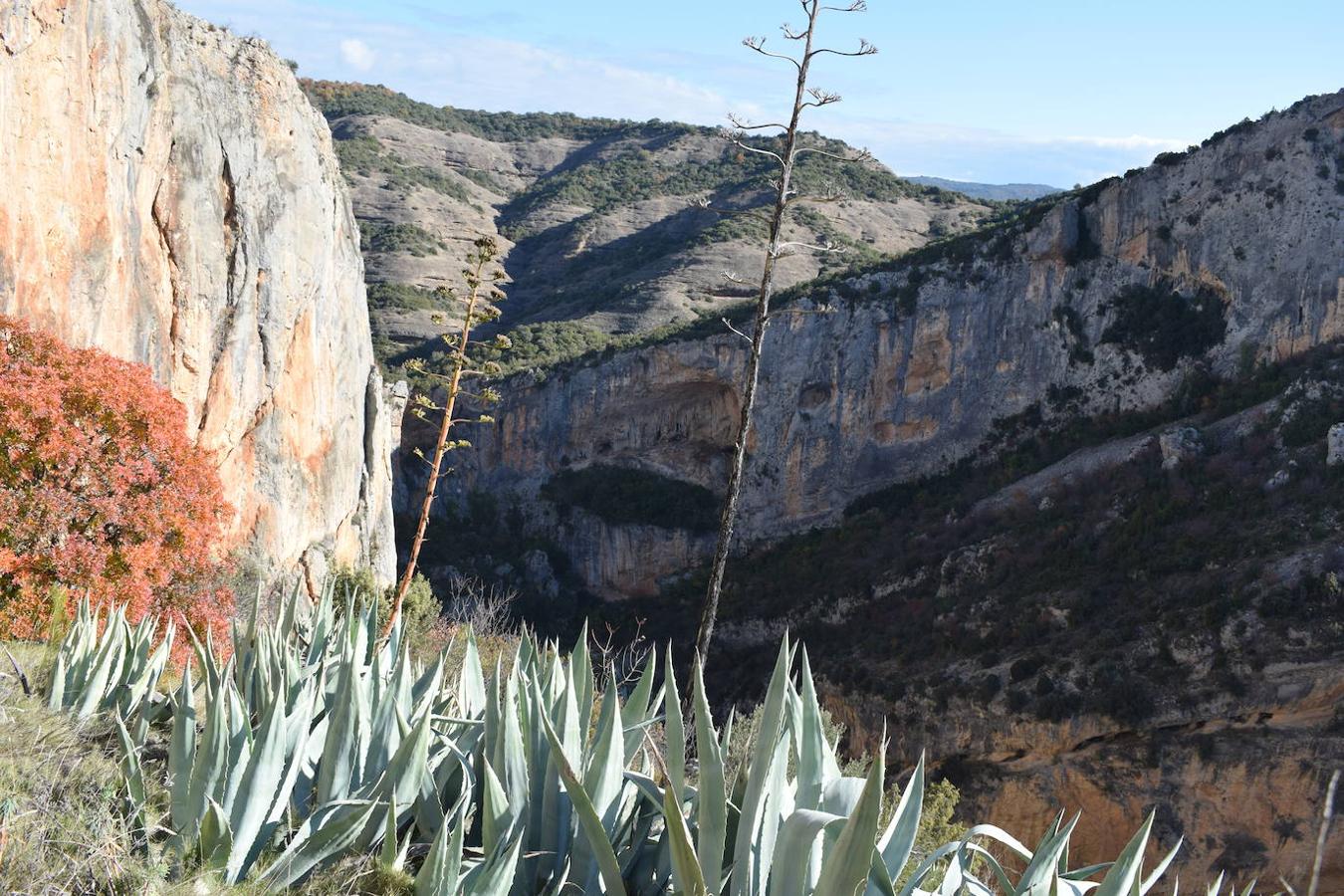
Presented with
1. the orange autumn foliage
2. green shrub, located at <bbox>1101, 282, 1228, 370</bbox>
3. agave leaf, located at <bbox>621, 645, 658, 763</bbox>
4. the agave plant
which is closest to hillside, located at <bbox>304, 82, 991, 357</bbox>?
green shrub, located at <bbox>1101, 282, 1228, 370</bbox>

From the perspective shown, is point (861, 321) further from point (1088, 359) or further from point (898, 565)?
point (898, 565)

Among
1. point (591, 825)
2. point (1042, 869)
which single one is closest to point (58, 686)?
point (591, 825)

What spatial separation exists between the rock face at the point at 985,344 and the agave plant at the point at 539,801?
3006 centimetres

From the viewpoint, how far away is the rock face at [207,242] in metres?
10.9

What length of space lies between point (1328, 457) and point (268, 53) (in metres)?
21.7

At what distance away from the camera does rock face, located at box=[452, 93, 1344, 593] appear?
2931 centimetres

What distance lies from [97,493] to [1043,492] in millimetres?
25954

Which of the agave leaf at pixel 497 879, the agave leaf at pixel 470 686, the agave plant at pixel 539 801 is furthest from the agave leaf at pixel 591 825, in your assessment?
the agave leaf at pixel 470 686

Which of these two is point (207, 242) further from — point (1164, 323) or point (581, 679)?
point (1164, 323)

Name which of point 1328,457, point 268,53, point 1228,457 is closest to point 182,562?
point 268,53

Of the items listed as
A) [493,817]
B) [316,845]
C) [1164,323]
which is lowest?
[316,845]

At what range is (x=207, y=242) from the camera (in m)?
14.2

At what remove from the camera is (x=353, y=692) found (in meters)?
3.24

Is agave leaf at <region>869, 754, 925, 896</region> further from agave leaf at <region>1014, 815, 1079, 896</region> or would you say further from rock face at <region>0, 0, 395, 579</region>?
rock face at <region>0, 0, 395, 579</region>
